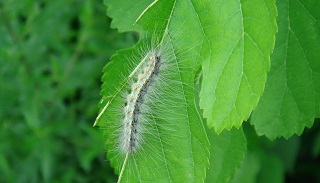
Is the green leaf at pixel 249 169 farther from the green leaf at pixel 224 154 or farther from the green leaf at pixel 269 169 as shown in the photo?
the green leaf at pixel 224 154

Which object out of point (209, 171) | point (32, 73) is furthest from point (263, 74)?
point (32, 73)

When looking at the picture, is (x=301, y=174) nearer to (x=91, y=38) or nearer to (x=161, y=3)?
(x=91, y=38)

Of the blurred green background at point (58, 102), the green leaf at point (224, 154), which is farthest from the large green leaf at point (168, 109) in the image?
the blurred green background at point (58, 102)

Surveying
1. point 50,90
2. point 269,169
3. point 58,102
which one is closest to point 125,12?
point 50,90

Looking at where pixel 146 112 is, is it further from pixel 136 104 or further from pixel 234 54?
pixel 234 54

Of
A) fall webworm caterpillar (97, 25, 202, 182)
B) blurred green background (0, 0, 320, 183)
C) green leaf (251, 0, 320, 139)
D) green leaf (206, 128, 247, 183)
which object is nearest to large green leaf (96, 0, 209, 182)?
fall webworm caterpillar (97, 25, 202, 182)

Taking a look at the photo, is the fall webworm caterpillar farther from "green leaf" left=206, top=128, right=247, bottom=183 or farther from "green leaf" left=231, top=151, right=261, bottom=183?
"green leaf" left=231, top=151, right=261, bottom=183
